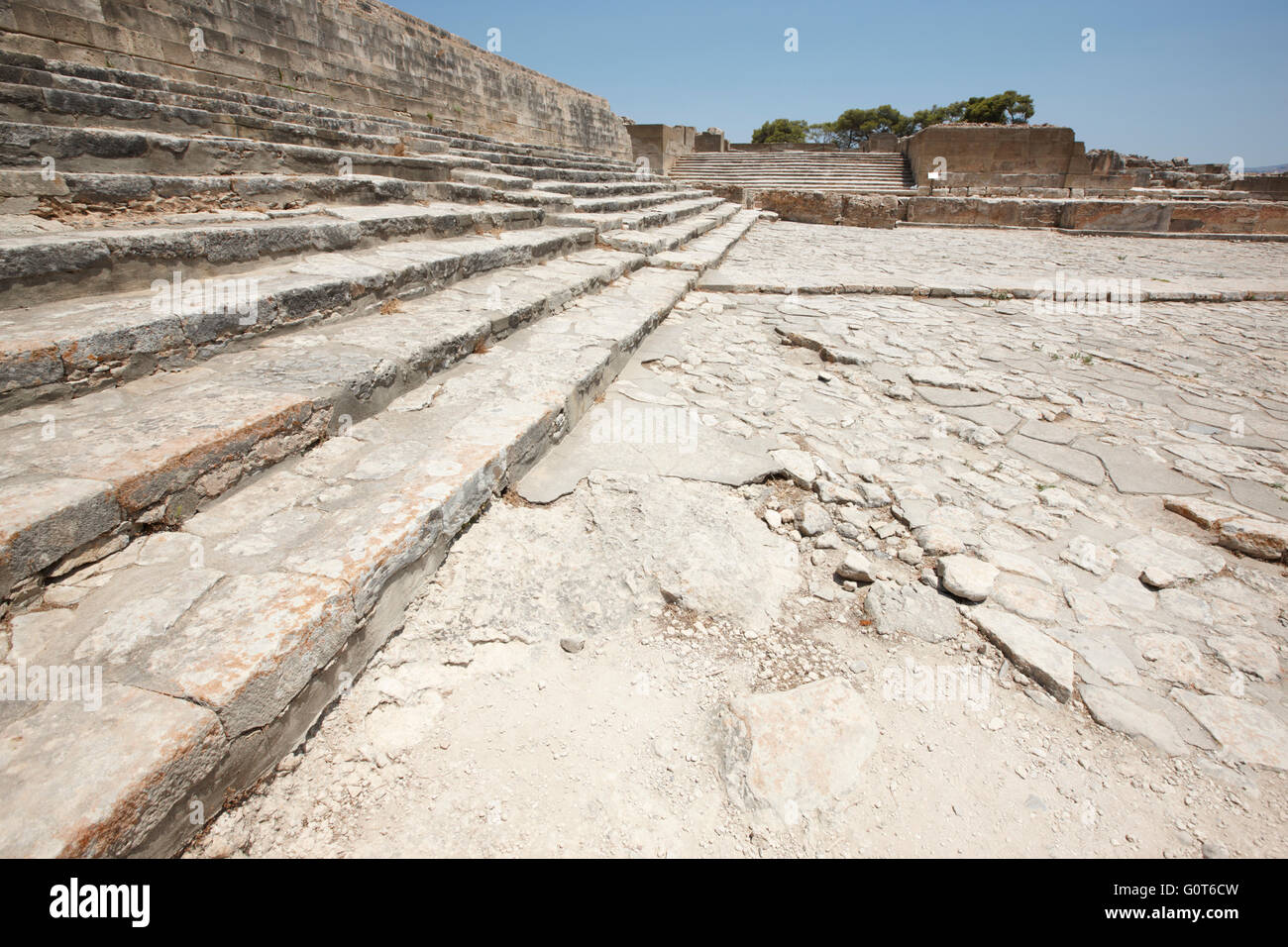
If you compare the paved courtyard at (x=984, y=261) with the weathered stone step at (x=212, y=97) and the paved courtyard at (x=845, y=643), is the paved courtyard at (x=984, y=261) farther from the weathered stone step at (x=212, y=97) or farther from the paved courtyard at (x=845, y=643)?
the weathered stone step at (x=212, y=97)

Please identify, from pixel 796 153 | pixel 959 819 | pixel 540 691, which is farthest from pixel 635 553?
pixel 796 153

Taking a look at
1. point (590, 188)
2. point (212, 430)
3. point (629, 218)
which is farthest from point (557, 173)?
point (212, 430)

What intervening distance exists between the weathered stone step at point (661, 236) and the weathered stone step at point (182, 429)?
328 centimetres

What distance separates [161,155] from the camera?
3408 mm

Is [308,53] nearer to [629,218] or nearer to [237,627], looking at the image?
[629,218]

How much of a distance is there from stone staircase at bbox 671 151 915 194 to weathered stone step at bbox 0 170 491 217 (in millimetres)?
14621

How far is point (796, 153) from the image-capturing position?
67.0 feet

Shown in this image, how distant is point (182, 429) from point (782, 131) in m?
60.0

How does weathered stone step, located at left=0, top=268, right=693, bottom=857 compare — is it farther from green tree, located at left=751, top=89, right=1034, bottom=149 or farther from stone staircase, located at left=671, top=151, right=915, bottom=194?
green tree, located at left=751, top=89, right=1034, bottom=149

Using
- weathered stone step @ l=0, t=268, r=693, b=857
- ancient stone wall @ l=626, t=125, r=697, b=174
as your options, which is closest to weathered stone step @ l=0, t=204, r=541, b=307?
weathered stone step @ l=0, t=268, r=693, b=857

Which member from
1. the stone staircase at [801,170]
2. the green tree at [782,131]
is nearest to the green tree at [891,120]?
the green tree at [782,131]

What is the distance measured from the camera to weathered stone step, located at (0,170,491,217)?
253cm

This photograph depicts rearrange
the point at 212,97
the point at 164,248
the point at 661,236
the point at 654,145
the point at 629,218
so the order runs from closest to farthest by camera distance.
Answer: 1. the point at 164,248
2. the point at 212,97
3. the point at 661,236
4. the point at 629,218
5. the point at 654,145
